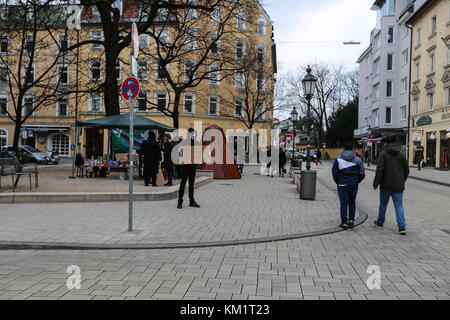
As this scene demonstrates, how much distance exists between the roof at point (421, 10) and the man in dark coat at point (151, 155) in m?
31.8

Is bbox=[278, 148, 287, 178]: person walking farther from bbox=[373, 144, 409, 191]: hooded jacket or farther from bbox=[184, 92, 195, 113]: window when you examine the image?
bbox=[184, 92, 195, 113]: window

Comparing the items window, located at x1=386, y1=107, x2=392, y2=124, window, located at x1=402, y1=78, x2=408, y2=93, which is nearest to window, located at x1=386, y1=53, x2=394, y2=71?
window, located at x1=402, y1=78, x2=408, y2=93

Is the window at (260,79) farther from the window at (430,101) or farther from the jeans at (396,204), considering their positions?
the jeans at (396,204)

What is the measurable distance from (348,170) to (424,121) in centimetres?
3302

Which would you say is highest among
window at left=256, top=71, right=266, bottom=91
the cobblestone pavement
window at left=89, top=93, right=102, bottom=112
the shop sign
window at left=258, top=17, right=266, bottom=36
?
window at left=258, top=17, right=266, bottom=36

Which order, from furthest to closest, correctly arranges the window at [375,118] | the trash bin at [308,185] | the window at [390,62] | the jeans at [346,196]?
the window at [375,118] < the window at [390,62] < the trash bin at [308,185] < the jeans at [346,196]

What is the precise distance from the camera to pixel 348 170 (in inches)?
313

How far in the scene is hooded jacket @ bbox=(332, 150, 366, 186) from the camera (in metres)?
7.93

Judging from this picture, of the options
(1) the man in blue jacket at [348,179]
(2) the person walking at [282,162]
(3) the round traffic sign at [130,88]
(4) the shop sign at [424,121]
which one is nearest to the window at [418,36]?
(4) the shop sign at [424,121]

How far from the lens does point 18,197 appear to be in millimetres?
10328

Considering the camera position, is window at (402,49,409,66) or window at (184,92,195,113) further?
window at (184,92,195,113)

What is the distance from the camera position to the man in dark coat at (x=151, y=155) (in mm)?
13867

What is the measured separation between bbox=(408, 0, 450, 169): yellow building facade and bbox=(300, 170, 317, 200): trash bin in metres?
23.5

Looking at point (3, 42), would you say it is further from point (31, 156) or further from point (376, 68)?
point (376, 68)
